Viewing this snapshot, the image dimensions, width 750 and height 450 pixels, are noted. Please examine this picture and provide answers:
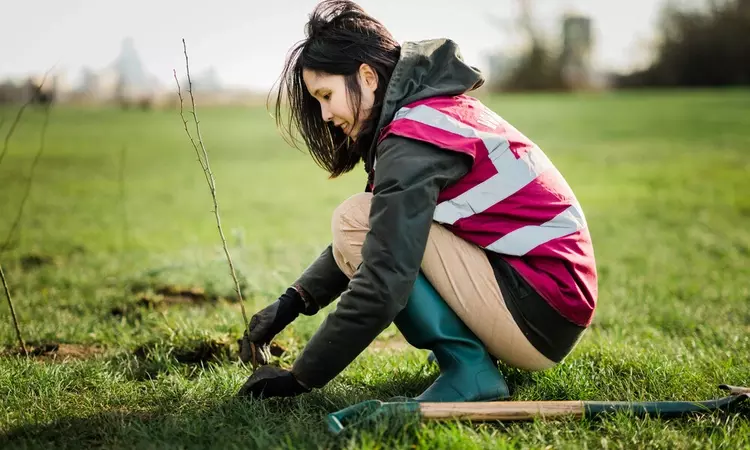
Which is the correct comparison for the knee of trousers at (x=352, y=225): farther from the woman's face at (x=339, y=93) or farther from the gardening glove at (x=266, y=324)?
the gardening glove at (x=266, y=324)

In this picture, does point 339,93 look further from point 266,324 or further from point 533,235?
point 266,324

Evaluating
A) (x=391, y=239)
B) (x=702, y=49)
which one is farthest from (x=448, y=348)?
(x=702, y=49)

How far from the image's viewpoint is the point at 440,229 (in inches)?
110

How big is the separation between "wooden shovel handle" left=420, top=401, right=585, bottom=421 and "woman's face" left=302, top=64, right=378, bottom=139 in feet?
3.40

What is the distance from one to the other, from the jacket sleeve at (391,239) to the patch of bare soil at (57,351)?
1.61 m

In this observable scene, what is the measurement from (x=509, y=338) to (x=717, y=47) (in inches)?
1377

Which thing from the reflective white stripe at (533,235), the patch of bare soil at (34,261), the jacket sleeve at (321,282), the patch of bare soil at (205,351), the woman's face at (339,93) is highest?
the woman's face at (339,93)

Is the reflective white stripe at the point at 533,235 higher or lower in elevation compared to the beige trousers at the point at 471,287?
higher

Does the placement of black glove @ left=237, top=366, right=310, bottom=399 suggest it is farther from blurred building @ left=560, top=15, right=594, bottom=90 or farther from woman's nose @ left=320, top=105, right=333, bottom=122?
blurred building @ left=560, top=15, right=594, bottom=90

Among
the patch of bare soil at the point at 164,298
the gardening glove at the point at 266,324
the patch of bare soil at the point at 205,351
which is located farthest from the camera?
the patch of bare soil at the point at 164,298

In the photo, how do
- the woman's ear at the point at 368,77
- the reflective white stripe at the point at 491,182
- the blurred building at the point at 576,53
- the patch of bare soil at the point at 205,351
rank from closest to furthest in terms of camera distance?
the reflective white stripe at the point at 491,182 < the woman's ear at the point at 368,77 < the patch of bare soil at the point at 205,351 < the blurred building at the point at 576,53

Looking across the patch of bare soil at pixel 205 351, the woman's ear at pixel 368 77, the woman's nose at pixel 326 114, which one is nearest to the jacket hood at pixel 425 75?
the woman's ear at pixel 368 77

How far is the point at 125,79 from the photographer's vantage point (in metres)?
27.1

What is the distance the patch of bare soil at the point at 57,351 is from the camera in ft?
11.9
